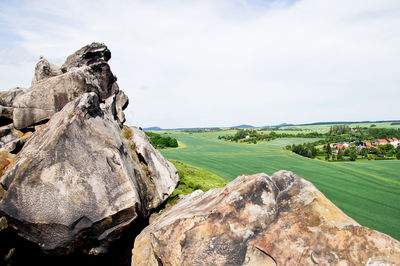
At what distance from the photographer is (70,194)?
352 inches

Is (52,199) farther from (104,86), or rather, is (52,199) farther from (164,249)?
(104,86)

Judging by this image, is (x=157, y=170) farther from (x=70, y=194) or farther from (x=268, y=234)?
(x=268, y=234)

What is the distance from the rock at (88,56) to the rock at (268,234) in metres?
16.1

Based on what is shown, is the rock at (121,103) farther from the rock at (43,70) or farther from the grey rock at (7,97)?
the grey rock at (7,97)

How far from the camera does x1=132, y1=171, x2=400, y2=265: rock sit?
243 inches

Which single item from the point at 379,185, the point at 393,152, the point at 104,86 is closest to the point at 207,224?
the point at 104,86

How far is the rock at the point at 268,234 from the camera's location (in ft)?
20.2

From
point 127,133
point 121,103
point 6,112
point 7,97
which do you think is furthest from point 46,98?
point 121,103

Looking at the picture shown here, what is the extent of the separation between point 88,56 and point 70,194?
14.2m

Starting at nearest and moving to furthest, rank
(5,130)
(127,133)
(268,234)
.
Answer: (268,234) < (5,130) < (127,133)

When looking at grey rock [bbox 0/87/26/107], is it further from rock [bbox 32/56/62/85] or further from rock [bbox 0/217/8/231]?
rock [bbox 0/217/8/231]

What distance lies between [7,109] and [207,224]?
53.7 feet

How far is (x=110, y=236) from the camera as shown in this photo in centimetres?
934

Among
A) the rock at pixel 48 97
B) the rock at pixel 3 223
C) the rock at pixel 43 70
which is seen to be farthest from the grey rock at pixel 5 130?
the rock at pixel 3 223
